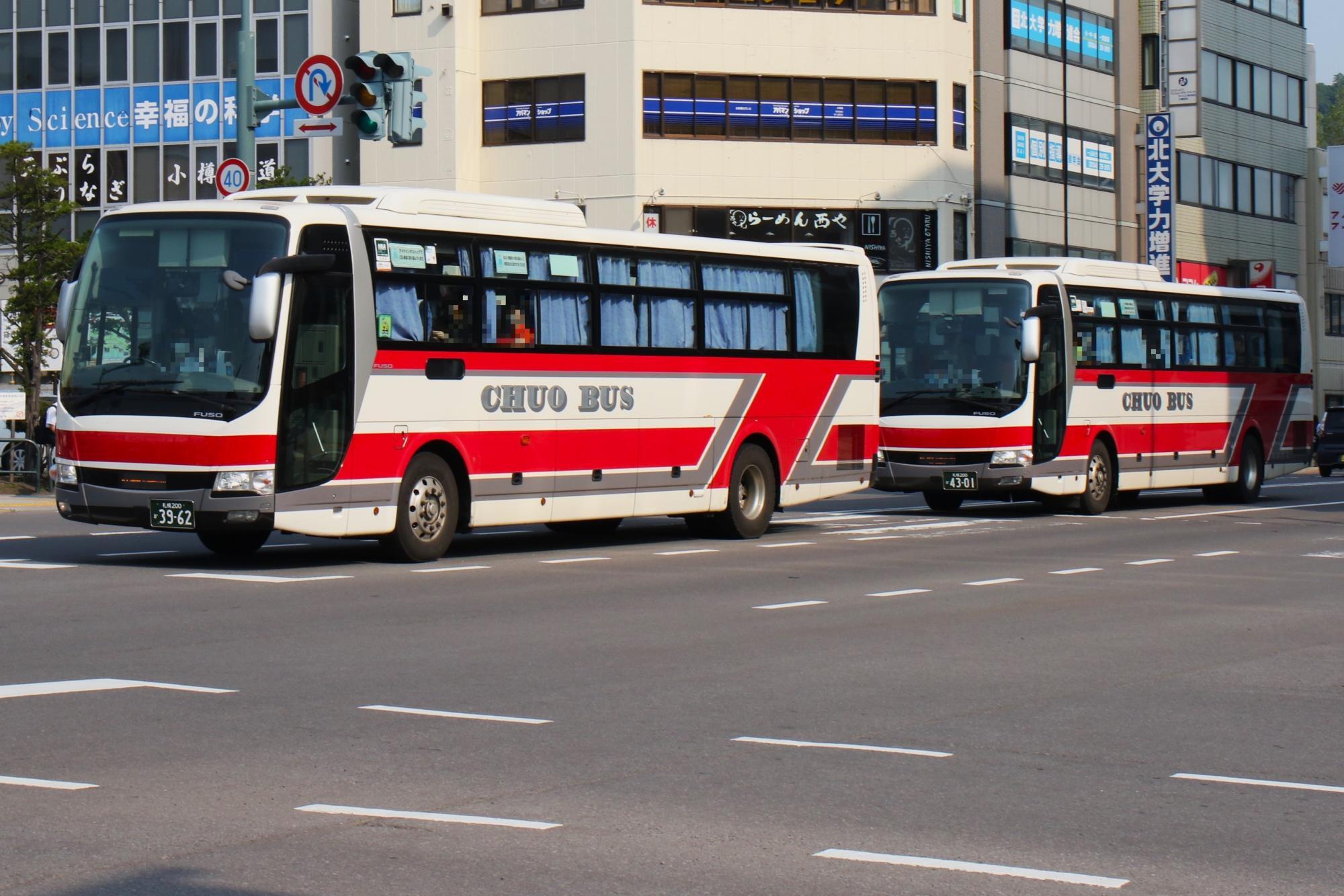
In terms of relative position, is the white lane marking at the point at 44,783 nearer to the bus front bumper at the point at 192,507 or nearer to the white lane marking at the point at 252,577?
the white lane marking at the point at 252,577

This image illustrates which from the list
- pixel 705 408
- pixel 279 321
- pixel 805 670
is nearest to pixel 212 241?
pixel 279 321

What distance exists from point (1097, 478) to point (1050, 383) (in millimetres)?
2082

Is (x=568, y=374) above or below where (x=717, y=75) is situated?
below

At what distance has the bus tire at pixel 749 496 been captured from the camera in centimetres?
2238

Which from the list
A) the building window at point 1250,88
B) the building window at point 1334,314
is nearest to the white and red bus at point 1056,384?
the building window at point 1250,88

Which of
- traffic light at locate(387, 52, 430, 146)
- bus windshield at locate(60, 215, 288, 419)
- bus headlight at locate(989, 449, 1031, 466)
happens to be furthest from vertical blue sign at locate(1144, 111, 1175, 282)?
bus windshield at locate(60, 215, 288, 419)

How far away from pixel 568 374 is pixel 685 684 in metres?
9.65

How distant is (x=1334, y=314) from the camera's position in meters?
83.8

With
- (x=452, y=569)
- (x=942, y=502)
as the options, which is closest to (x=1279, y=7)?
(x=942, y=502)

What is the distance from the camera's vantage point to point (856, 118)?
2180 inches

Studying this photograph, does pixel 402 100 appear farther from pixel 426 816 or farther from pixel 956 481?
pixel 426 816

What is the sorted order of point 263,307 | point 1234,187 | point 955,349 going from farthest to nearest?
1. point 1234,187
2. point 955,349
3. point 263,307

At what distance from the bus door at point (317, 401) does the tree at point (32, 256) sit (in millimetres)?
17822

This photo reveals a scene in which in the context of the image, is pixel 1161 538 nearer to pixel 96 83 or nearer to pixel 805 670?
pixel 805 670
